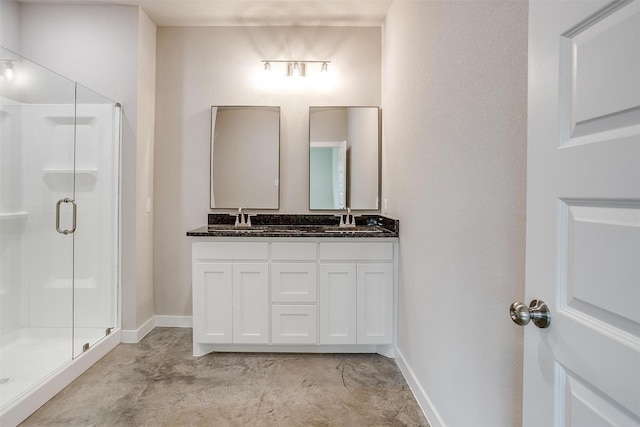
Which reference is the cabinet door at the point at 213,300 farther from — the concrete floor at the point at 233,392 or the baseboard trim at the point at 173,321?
the baseboard trim at the point at 173,321

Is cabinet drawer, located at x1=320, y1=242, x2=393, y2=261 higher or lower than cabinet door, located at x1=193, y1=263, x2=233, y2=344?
higher

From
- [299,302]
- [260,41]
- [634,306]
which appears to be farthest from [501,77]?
[260,41]

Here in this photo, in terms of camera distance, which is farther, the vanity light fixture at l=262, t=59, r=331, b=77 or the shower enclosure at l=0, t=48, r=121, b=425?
the vanity light fixture at l=262, t=59, r=331, b=77

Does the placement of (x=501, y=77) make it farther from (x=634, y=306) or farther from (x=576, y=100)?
(x=634, y=306)

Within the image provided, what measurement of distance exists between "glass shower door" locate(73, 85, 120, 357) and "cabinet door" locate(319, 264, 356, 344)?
5.43 ft


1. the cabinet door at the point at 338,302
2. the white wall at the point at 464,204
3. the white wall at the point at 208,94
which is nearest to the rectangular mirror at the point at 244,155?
the white wall at the point at 208,94

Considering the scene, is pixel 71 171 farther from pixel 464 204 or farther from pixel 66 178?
pixel 464 204

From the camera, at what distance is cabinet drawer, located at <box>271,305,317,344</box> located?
249cm

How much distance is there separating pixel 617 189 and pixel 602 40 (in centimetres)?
27

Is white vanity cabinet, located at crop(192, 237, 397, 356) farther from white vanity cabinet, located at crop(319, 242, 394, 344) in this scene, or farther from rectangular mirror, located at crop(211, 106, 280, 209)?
rectangular mirror, located at crop(211, 106, 280, 209)

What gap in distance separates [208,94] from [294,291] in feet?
6.20

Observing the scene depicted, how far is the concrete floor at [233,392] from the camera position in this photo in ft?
5.94

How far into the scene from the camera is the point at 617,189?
1.90 feet

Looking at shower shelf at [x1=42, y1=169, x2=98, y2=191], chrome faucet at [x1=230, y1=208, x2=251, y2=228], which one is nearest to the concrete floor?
chrome faucet at [x1=230, y1=208, x2=251, y2=228]
